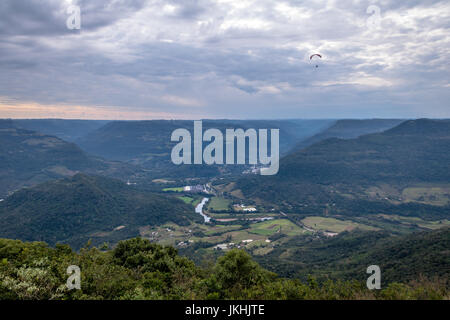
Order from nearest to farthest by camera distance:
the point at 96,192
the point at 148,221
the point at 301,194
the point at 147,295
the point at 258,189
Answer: the point at 147,295 < the point at 148,221 < the point at 96,192 < the point at 301,194 < the point at 258,189

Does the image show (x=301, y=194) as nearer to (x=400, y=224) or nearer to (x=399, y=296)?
(x=400, y=224)

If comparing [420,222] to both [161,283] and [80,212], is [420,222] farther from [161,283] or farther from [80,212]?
[80,212]

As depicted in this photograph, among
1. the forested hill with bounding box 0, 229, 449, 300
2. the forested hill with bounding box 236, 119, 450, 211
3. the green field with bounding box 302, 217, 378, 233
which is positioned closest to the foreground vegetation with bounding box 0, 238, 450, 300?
the forested hill with bounding box 0, 229, 449, 300

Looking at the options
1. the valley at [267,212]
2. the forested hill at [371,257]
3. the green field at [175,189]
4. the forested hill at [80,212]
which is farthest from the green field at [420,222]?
the green field at [175,189]

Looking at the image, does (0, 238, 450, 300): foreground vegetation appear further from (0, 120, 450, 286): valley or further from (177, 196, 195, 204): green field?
(177, 196, 195, 204): green field

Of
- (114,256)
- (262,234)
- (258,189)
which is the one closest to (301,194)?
(258,189)

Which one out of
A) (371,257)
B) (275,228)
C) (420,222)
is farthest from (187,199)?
(371,257)
